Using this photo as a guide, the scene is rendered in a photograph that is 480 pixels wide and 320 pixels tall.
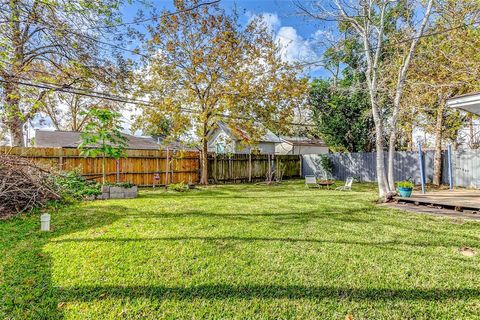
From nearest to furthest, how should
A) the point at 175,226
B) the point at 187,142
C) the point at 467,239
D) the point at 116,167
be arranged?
the point at 467,239
the point at 175,226
the point at 116,167
the point at 187,142

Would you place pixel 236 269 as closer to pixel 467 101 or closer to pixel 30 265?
pixel 30 265

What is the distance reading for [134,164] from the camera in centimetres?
1127

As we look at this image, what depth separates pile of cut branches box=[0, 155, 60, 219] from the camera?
5.45 metres

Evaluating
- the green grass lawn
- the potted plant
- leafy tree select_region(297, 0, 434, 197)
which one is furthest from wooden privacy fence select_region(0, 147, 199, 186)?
the potted plant

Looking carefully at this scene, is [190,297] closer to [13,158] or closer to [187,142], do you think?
[13,158]

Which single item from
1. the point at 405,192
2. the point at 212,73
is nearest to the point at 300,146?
the point at 212,73

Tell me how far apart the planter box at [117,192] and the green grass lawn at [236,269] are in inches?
116

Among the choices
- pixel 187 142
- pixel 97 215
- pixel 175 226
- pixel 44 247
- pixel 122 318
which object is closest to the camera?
pixel 122 318

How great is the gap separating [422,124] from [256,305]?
45.0ft

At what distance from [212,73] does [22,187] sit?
800 cm

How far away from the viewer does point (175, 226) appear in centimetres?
461

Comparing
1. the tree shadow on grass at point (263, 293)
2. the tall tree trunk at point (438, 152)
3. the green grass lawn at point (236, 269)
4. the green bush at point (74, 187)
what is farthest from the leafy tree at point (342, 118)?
the tree shadow on grass at point (263, 293)

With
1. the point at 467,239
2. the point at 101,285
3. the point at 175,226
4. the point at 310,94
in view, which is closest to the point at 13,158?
the point at 175,226

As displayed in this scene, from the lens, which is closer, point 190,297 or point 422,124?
point 190,297
